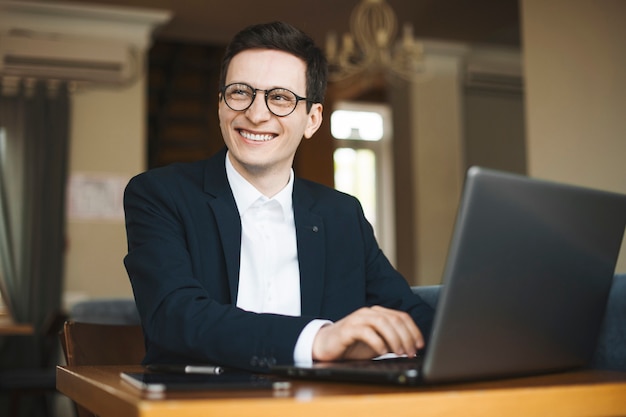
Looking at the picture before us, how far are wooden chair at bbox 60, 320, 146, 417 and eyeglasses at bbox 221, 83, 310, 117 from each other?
577 mm

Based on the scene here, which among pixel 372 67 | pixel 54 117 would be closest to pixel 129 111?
pixel 54 117

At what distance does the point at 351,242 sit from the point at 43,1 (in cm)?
507

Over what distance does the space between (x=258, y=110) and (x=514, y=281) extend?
0.80m

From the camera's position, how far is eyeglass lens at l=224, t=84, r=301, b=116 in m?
1.59

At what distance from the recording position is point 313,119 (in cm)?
180

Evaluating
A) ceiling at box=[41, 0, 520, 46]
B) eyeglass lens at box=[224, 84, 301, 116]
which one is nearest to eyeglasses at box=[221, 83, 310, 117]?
eyeglass lens at box=[224, 84, 301, 116]

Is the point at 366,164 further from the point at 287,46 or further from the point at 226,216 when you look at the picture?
the point at 226,216

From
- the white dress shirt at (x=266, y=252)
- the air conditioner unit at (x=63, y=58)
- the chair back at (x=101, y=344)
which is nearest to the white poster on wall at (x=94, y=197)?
the air conditioner unit at (x=63, y=58)

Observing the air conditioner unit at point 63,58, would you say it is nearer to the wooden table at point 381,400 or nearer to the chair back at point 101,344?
the chair back at point 101,344

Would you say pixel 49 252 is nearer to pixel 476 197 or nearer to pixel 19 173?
pixel 19 173

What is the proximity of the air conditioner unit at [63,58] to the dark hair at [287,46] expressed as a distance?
487 cm

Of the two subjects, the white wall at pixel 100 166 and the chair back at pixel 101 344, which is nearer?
the chair back at pixel 101 344

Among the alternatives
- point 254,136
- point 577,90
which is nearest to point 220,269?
point 254,136

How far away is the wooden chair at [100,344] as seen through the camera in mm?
1651
